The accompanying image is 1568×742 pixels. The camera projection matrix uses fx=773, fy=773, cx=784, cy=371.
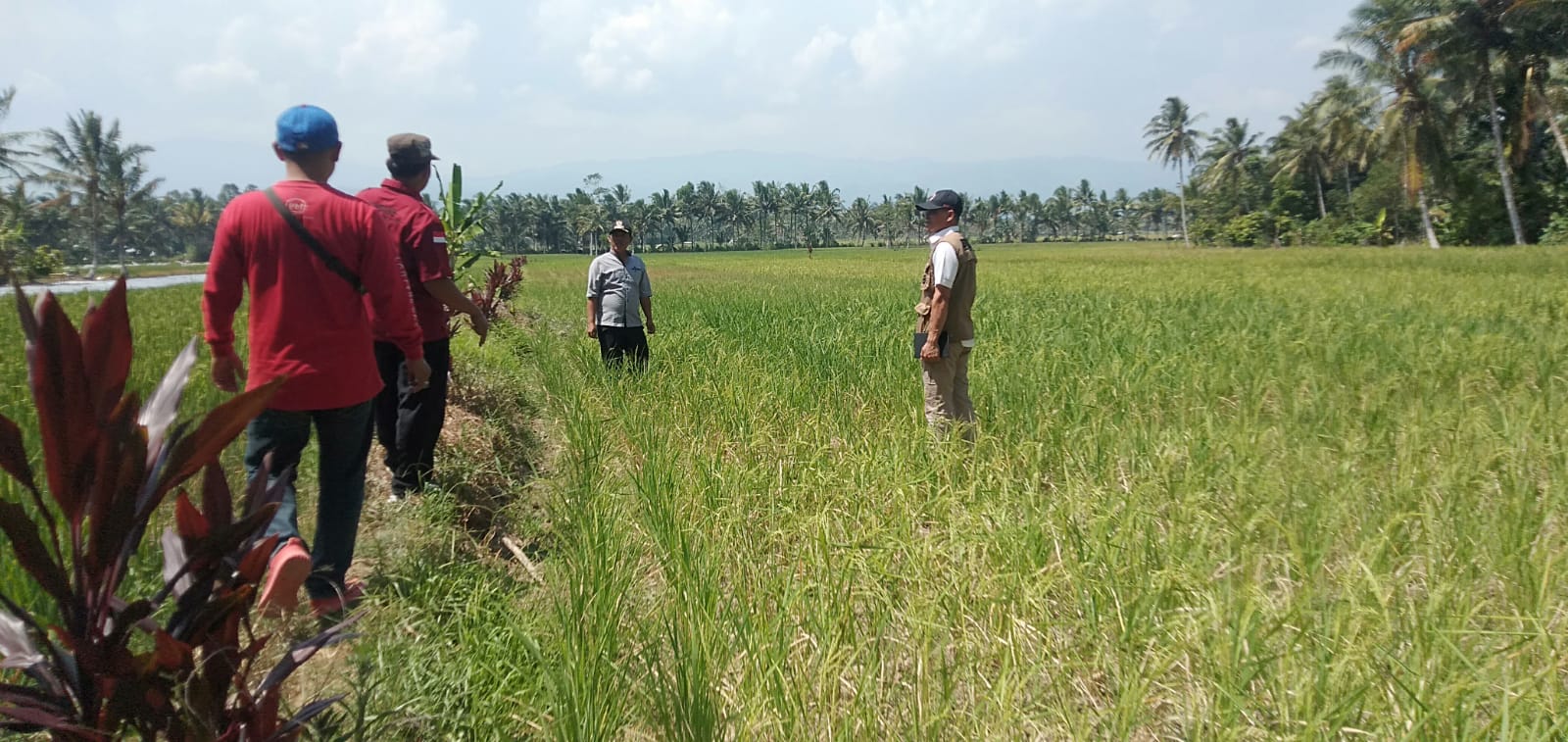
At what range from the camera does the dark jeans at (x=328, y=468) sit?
2.43 metres

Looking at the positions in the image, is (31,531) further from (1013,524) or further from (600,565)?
(1013,524)

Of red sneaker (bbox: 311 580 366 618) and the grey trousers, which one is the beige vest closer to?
the grey trousers

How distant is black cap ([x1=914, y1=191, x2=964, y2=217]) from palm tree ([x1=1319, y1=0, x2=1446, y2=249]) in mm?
34543

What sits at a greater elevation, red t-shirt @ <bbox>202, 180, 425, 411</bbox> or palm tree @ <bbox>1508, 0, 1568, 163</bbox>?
palm tree @ <bbox>1508, 0, 1568, 163</bbox>

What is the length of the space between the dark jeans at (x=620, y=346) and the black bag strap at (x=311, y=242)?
3359 mm

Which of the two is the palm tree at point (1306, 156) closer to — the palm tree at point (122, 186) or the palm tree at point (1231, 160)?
the palm tree at point (1231, 160)

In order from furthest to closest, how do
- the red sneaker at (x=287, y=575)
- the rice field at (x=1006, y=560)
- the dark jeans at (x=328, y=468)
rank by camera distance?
1. the dark jeans at (x=328, y=468)
2. the red sneaker at (x=287, y=575)
3. the rice field at (x=1006, y=560)

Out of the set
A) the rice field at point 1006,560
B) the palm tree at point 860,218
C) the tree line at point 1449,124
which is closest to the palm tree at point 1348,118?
the tree line at point 1449,124

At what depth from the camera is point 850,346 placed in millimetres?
6461

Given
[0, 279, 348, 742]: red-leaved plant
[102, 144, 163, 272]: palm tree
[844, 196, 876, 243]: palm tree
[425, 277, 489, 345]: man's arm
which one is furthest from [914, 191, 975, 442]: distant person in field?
[844, 196, 876, 243]: palm tree

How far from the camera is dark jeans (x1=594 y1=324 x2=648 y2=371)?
582 cm

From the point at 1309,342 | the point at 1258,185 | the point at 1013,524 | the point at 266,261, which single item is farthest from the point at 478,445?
the point at 1258,185

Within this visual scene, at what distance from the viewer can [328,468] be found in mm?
2549

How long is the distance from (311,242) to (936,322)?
2783 millimetres
